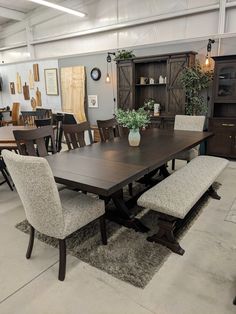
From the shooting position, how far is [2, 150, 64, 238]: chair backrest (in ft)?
5.24

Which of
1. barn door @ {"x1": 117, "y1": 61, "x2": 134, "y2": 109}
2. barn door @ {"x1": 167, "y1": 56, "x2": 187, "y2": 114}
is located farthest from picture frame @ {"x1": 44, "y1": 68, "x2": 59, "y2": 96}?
barn door @ {"x1": 167, "y1": 56, "x2": 187, "y2": 114}

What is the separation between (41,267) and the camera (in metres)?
2.02

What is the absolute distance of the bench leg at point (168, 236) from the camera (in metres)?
2.16

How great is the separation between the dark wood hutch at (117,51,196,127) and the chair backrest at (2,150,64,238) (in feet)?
13.1

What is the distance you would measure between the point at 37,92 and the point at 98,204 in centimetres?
735

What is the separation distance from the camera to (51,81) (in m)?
7.88

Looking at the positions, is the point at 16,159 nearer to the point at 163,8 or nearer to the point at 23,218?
the point at 23,218

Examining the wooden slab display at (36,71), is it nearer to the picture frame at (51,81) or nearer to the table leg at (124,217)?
the picture frame at (51,81)

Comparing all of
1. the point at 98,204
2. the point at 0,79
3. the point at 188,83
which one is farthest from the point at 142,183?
the point at 0,79

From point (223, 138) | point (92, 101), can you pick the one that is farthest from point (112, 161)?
point (92, 101)

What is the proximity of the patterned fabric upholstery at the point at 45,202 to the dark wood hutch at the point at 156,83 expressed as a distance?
3.69m

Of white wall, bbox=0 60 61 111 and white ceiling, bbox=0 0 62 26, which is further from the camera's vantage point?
white wall, bbox=0 60 61 111

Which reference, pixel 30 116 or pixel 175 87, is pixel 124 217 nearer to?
pixel 175 87

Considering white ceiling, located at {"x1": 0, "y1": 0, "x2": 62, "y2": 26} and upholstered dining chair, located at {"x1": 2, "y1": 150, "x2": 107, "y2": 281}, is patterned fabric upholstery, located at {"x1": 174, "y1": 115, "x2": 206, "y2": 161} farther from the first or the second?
→ white ceiling, located at {"x1": 0, "y1": 0, "x2": 62, "y2": 26}
